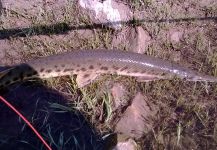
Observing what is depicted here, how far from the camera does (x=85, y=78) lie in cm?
523

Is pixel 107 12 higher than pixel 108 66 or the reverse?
higher

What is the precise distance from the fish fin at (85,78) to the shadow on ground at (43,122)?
0.28m

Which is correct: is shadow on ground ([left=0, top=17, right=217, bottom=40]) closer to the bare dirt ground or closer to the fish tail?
the bare dirt ground

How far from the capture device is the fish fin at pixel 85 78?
5.18 metres

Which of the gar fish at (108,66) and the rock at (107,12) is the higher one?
the rock at (107,12)

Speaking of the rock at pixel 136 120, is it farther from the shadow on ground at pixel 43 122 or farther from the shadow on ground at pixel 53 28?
the shadow on ground at pixel 53 28

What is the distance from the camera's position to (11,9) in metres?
5.98

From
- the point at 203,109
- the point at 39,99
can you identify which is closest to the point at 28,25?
the point at 39,99

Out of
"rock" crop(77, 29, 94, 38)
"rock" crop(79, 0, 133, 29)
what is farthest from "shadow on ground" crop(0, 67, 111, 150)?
"rock" crop(79, 0, 133, 29)

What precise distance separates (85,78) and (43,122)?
0.80m

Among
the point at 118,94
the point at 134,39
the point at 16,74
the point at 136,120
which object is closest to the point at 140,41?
the point at 134,39

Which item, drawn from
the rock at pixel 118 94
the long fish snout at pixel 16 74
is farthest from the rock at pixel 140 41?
the long fish snout at pixel 16 74

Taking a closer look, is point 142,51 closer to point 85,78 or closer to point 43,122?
point 85,78

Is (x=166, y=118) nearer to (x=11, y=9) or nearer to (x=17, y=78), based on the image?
(x=17, y=78)
